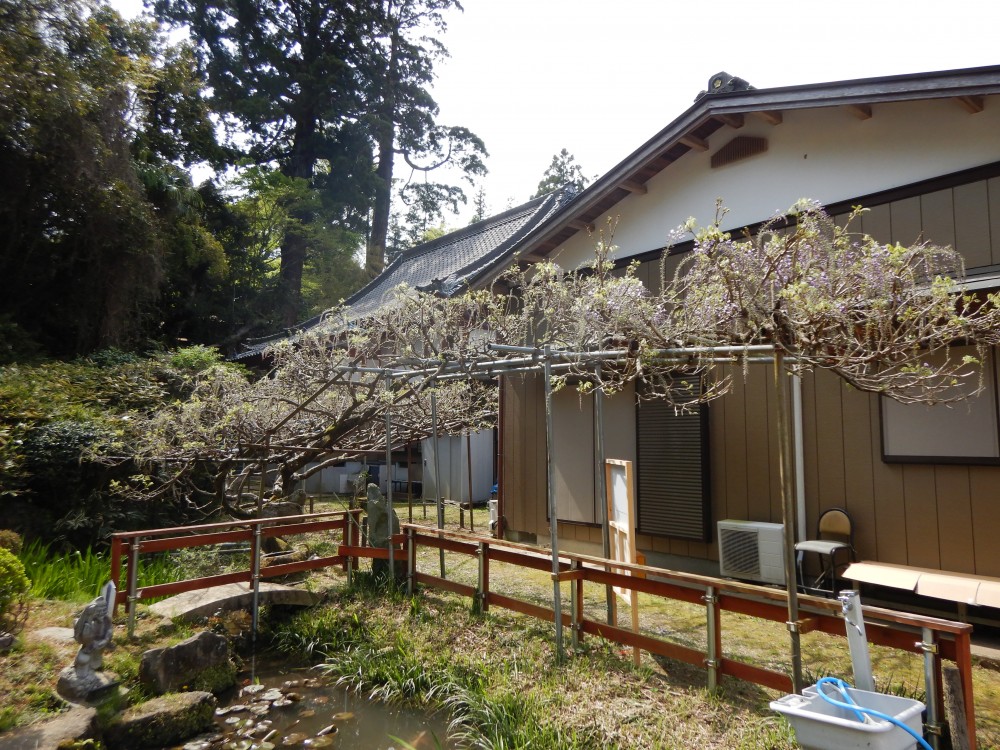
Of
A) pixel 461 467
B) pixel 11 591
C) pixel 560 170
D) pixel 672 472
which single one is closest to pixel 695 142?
pixel 672 472

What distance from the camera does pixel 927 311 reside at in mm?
3799

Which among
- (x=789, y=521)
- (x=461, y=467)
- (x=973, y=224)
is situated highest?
(x=973, y=224)

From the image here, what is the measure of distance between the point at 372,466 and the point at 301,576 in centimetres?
858

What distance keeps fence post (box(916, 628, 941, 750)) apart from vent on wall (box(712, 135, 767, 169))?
563 centimetres

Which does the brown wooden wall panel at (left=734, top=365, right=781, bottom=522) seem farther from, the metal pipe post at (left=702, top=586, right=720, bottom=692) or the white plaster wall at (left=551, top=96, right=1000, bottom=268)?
the metal pipe post at (left=702, top=586, right=720, bottom=692)

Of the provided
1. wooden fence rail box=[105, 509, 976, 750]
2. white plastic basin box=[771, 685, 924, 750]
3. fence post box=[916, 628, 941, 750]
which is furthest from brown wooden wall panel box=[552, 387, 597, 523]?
white plastic basin box=[771, 685, 924, 750]

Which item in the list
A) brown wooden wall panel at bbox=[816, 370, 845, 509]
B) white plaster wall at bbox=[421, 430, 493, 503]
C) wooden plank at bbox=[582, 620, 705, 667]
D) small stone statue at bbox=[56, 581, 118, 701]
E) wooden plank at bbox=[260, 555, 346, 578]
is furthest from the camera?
white plaster wall at bbox=[421, 430, 493, 503]

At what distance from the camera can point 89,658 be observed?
15.2 feet

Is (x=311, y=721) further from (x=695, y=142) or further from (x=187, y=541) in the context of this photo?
(x=695, y=142)

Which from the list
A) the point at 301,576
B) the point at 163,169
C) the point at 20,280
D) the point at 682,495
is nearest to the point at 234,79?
the point at 163,169

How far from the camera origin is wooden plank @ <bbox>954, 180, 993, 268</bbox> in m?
5.54

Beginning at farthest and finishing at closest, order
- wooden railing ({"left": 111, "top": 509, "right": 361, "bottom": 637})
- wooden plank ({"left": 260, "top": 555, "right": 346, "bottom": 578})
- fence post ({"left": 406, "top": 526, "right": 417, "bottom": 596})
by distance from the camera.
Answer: fence post ({"left": 406, "top": 526, "right": 417, "bottom": 596}) < wooden plank ({"left": 260, "top": 555, "right": 346, "bottom": 578}) < wooden railing ({"left": 111, "top": 509, "right": 361, "bottom": 637})

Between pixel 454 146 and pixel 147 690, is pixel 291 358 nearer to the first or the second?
pixel 147 690

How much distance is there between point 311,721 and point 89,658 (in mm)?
1676
